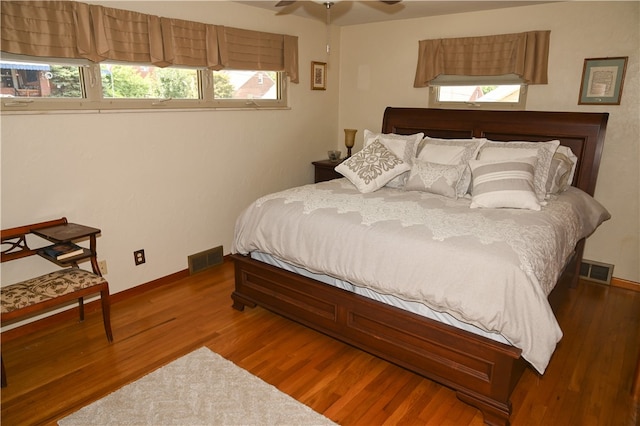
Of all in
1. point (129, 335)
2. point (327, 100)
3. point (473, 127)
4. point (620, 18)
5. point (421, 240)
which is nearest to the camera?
point (421, 240)

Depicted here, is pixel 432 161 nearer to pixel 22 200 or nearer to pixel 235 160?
pixel 235 160

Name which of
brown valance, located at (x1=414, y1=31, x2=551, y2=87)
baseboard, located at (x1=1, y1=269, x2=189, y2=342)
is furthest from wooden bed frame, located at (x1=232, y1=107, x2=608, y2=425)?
baseboard, located at (x1=1, y1=269, x2=189, y2=342)

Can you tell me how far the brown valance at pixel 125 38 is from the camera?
255cm

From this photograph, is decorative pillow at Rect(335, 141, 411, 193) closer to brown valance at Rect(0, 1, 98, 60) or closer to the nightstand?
the nightstand

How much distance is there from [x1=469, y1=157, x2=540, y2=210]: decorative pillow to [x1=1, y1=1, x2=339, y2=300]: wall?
214 cm

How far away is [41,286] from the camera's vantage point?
2.51 m

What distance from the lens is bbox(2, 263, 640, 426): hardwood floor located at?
85.9 inches

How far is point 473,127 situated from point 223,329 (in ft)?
9.25

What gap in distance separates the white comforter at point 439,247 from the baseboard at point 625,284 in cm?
81

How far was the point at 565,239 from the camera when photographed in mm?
2623

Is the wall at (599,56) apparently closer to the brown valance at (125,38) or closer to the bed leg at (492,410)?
the brown valance at (125,38)

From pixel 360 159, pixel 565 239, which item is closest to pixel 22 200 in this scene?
pixel 360 159

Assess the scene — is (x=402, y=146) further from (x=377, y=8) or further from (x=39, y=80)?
(x=39, y=80)

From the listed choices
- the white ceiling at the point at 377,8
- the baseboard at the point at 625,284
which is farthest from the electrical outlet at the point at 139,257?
the baseboard at the point at 625,284
